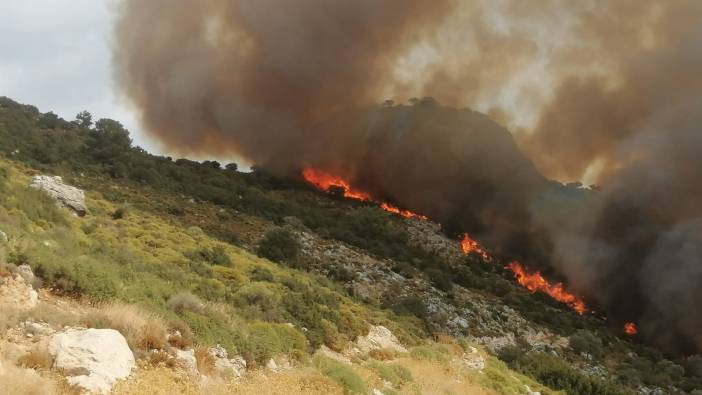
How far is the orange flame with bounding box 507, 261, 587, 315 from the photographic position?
48938mm

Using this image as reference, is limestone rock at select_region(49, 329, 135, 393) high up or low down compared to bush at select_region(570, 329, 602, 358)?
down

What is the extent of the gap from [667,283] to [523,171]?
2644cm

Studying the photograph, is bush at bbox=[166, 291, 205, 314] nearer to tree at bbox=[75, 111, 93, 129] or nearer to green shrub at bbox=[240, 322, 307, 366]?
green shrub at bbox=[240, 322, 307, 366]

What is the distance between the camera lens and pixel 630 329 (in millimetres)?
43375

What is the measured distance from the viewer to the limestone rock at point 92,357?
7465 mm

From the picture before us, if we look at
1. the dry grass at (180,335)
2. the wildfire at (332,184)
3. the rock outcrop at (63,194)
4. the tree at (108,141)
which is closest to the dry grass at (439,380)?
the dry grass at (180,335)

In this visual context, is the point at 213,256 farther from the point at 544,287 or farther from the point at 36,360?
the point at 544,287

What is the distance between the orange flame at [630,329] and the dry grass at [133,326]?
40841mm

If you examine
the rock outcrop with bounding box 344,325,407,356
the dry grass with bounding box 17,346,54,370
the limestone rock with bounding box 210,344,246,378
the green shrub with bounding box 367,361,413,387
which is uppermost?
the rock outcrop with bounding box 344,325,407,356

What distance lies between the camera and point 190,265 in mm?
21203

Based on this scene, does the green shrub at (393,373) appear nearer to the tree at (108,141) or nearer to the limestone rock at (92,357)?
the limestone rock at (92,357)

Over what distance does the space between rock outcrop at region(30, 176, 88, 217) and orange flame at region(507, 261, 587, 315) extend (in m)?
36.7

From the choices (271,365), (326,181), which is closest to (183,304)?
(271,365)

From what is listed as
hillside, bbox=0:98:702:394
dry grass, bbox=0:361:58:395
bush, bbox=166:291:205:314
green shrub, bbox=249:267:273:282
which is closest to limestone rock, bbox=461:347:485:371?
hillside, bbox=0:98:702:394
